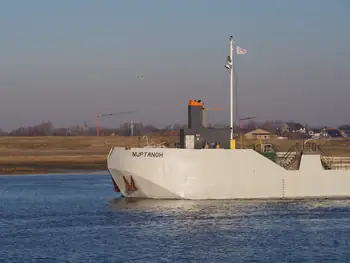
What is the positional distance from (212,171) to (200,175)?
691 mm

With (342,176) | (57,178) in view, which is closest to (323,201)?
(342,176)

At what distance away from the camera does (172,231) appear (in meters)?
30.4

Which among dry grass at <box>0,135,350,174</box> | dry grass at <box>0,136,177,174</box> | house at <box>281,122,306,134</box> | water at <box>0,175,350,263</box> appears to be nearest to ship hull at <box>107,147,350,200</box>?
water at <box>0,175,350,263</box>

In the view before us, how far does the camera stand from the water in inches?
1024

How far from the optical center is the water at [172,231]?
26.0m

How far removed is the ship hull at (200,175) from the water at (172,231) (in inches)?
23.1

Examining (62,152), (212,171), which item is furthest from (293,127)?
(212,171)

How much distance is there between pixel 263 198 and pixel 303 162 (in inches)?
134

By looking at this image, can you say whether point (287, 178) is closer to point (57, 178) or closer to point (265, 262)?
point (265, 262)

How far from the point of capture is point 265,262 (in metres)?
24.8

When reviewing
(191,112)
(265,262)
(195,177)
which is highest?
(191,112)

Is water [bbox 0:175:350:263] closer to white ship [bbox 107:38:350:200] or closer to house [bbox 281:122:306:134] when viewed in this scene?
white ship [bbox 107:38:350:200]

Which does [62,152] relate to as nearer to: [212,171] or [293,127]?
[212,171]

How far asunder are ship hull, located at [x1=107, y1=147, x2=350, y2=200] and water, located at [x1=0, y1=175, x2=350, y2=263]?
1.93ft
